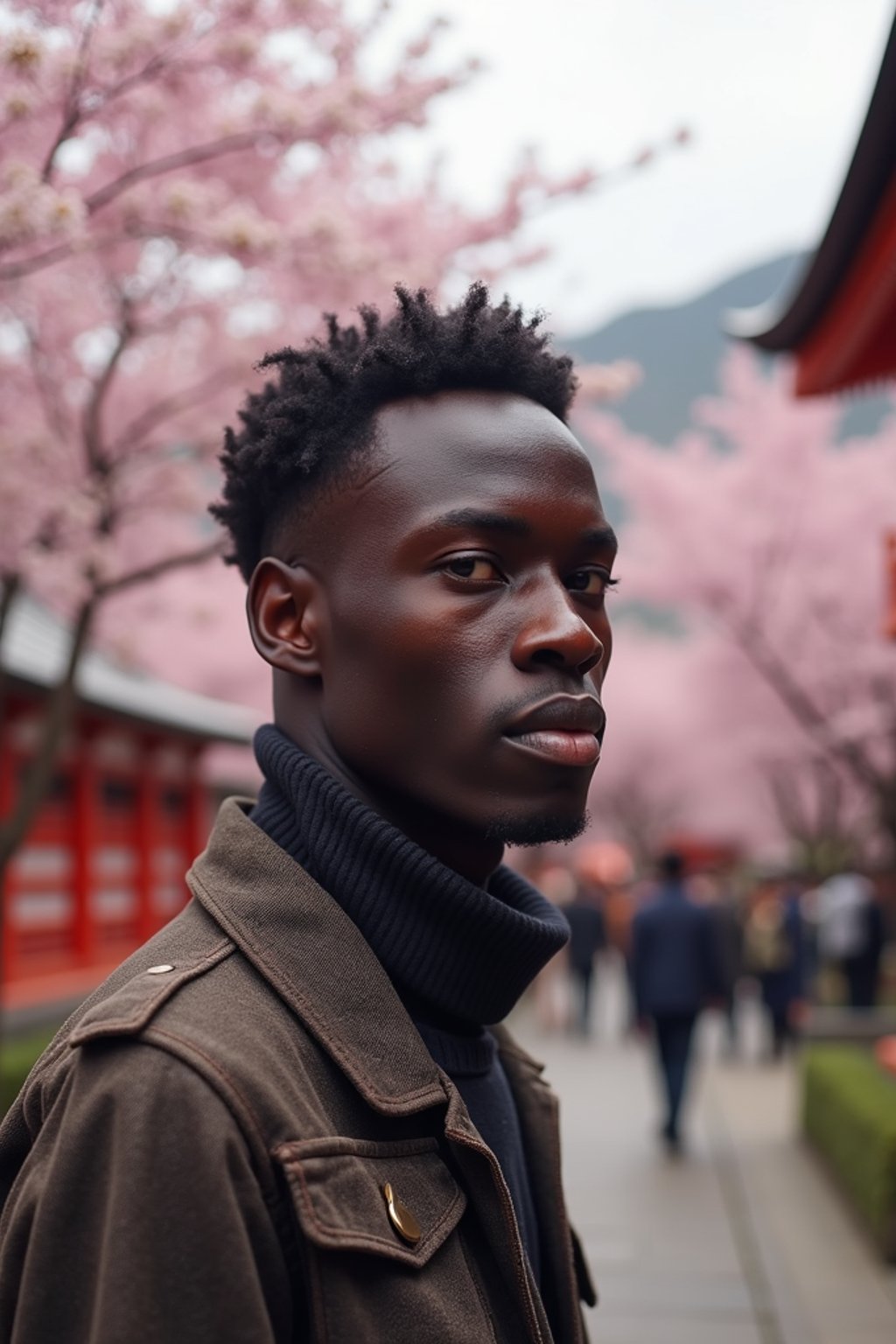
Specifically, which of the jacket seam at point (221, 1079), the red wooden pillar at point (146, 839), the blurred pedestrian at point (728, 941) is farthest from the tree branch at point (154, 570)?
the red wooden pillar at point (146, 839)

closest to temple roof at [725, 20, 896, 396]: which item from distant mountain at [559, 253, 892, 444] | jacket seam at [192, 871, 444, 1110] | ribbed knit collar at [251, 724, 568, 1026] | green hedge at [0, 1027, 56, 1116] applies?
ribbed knit collar at [251, 724, 568, 1026]

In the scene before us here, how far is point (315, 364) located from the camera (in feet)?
5.60

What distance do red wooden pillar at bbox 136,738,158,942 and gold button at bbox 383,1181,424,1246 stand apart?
14063mm

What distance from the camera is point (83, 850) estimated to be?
13391 mm

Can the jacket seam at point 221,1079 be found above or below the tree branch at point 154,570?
below

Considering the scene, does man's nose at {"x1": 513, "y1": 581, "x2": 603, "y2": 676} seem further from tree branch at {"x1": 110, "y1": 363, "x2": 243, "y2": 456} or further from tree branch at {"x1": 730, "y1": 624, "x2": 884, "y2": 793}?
tree branch at {"x1": 730, "y1": 624, "x2": 884, "y2": 793}

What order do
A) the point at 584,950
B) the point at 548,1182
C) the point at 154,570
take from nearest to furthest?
the point at 548,1182 < the point at 154,570 < the point at 584,950

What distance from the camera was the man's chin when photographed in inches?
58.7

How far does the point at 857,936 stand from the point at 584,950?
9.52 ft

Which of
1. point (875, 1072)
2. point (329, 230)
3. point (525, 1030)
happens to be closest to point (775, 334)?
point (329, 230)

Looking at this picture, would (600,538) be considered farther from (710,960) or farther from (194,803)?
(194,803)

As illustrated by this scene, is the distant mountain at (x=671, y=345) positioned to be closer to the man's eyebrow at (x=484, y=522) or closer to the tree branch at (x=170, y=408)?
the tree branch at (x=170, y=408)

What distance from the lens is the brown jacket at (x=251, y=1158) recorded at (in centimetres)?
114

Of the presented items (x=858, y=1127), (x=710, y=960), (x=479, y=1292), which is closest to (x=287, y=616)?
(x=479, y=1292)
